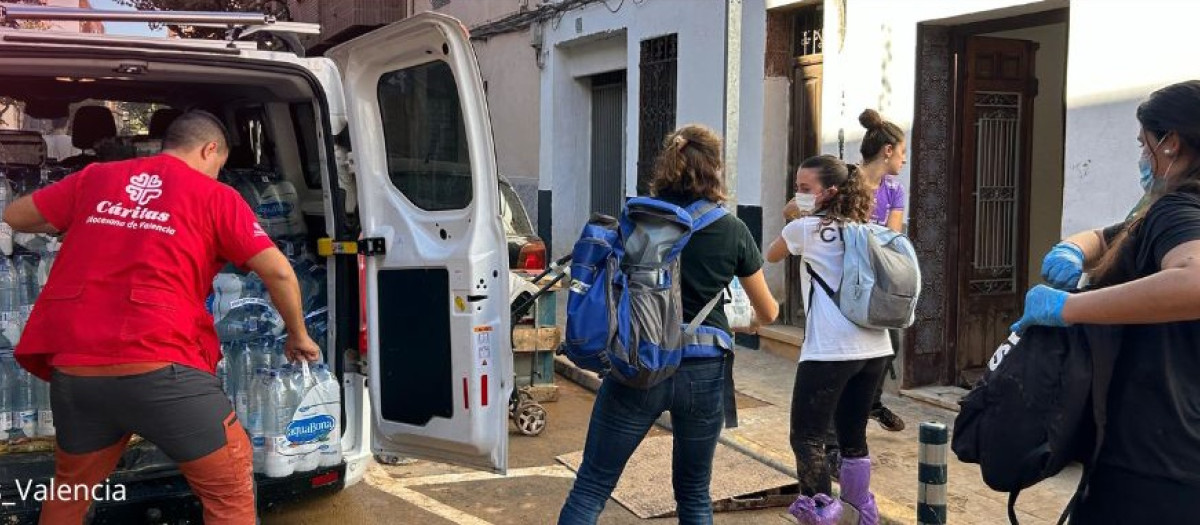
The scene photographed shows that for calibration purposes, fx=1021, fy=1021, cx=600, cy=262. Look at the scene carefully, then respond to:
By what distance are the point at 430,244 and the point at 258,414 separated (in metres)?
0.92

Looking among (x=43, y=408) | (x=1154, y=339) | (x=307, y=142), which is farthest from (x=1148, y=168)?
(x=43, y=408)

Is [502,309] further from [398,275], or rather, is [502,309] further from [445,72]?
[445,72]

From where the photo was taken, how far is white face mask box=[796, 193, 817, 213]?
426 centimetres

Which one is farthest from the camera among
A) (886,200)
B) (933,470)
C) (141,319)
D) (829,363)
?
(886,200)

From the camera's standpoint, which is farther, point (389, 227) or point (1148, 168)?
point (389, 227)

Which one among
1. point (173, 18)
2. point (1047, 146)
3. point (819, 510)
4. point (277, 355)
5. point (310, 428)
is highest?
point (173, 18)

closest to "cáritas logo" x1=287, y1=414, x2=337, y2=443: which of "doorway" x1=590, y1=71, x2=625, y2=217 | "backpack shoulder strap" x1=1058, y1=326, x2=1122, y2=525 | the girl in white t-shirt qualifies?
the girl in white t-shirt

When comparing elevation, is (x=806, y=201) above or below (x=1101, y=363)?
above

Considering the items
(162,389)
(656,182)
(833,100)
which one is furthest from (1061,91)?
(162,389)

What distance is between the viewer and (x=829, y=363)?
4094 millimetres

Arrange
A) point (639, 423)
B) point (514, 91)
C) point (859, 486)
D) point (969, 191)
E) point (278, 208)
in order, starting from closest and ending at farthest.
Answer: point (639, 423), point (859, 486), point (278, 208), point (969, 191), point (514, 91)

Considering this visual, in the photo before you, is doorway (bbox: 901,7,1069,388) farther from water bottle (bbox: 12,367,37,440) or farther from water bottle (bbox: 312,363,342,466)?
water bottle (bbox: 12,367,37,440)

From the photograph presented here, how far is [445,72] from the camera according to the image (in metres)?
3.79

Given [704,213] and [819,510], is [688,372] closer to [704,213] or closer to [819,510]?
[704,213]
